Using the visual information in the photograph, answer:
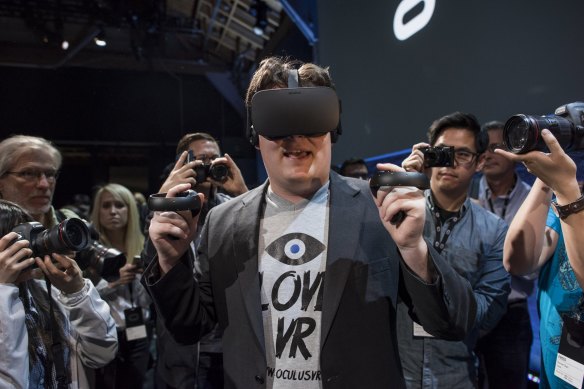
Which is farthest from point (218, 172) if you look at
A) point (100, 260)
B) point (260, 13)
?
point (260, 13)

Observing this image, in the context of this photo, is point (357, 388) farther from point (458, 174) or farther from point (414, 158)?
point (458, 174)

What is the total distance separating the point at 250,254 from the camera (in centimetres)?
117

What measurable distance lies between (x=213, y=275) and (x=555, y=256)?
110cm

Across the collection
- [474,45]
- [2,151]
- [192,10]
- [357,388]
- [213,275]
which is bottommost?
[357,388]

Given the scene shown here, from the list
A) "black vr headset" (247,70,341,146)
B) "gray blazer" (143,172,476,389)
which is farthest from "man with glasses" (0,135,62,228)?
"black vr headset" (247,70,341,146)

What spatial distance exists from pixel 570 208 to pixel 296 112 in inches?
27.8

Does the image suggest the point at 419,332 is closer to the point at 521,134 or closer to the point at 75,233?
the point at 521,134

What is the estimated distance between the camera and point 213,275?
1206 mm

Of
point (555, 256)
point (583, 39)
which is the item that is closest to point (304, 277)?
point (555, 256)

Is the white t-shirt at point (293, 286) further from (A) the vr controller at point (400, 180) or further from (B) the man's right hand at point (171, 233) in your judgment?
(A) the vr controller at point (400, 180)

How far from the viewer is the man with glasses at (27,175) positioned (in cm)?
195

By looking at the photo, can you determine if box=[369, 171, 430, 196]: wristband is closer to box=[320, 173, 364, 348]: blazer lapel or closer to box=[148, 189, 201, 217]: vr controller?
box=[320, 173, 364, 348]: blazer lapel

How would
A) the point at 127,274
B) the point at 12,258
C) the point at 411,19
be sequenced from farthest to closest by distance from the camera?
the point at 411,19 → the point at 127,274 → the point at 12,258

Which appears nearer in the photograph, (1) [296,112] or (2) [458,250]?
(1) [296,112]
